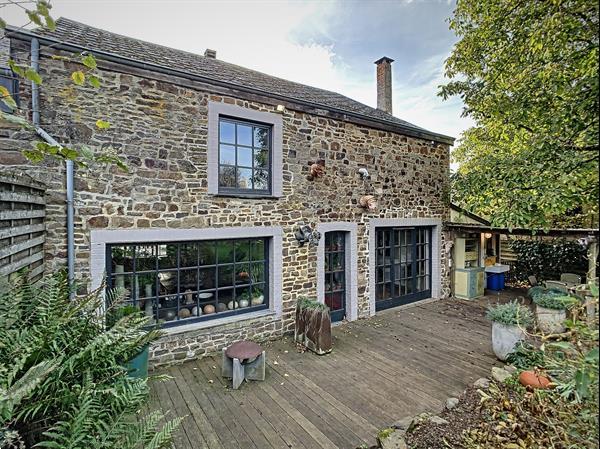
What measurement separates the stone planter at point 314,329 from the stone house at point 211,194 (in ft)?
1.63

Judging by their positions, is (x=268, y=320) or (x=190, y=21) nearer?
(x=268, y=320)

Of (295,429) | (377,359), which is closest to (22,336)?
(295,429)

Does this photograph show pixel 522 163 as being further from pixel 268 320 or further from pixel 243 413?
pixel 243 413

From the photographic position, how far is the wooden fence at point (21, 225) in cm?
278

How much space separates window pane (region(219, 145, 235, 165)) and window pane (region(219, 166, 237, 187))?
0.38 ft

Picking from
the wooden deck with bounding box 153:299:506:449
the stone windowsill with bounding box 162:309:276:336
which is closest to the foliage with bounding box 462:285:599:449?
the wooden deck with bounding box 153:299:506:449

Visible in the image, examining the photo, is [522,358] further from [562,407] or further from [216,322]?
[216,322]

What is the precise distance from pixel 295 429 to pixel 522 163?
5.49 m

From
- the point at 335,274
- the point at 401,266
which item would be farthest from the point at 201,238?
the point at 401,266

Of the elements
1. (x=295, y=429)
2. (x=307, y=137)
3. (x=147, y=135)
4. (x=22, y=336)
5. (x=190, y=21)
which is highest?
(x=190, y=21)

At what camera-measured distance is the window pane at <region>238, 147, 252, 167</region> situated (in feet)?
19.3

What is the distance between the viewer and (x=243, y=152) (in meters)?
5.93

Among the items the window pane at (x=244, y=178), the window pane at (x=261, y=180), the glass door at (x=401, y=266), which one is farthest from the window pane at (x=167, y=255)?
the glass door at (x=401, y=266)

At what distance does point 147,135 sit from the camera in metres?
4.90
